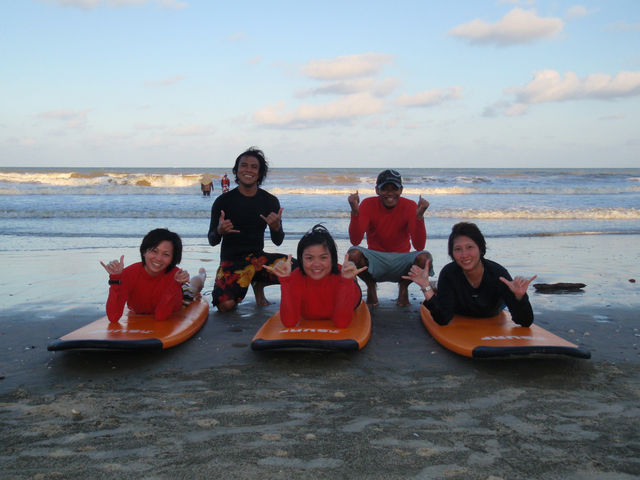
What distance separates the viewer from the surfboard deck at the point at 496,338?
3.90 meters

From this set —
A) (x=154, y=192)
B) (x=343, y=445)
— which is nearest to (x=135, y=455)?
(x=343, y=445)

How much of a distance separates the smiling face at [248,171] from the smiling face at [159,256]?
1.48 m

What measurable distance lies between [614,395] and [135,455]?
289 cm

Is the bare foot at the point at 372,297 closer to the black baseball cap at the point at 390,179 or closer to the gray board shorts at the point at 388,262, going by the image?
the gray board shorts at the point at 388,262

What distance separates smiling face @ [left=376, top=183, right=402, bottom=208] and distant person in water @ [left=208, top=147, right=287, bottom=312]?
1.20m

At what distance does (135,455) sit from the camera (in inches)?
103

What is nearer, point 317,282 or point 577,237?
point 317,282

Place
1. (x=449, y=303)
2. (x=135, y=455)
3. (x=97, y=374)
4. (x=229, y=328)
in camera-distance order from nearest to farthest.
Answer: (x=135, y=455) → (x=97, y=374) → (x=449, y=303) → (x=229, y=328)

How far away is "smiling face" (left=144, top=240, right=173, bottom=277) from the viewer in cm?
495

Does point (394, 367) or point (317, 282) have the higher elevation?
point (317, 282)

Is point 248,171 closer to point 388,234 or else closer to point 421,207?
point 388,234

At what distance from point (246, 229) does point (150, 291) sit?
1.51 metres

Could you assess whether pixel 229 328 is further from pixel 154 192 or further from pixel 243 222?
pixel 154 192

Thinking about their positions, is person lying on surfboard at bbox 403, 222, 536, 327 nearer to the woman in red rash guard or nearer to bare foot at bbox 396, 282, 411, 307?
bare foot at bbox 396, 282, 411, 307
